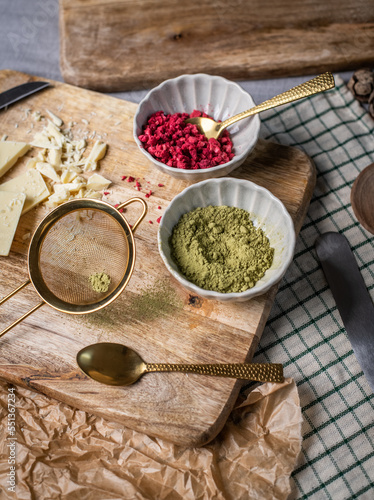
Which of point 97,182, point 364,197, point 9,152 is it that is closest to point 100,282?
point 97,182

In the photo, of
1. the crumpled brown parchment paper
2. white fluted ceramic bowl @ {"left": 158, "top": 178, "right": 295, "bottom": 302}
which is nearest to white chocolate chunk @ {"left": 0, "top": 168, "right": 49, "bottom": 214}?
white fluted ceramic bowl @ {"left": 158, "top": 178, "right": 295, "bottom": 302}

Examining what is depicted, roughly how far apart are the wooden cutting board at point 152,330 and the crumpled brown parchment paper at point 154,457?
0.09 meters

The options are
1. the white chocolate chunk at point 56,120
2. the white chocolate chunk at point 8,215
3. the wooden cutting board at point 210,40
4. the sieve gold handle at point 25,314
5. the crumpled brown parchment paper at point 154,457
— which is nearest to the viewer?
the crumpled brown parchment paper at point 154,457

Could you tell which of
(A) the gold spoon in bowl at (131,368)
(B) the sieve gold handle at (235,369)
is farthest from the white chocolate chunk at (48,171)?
(B) the sieve gold handle at (235,369)

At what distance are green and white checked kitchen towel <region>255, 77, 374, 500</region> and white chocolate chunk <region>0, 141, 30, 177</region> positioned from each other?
3.84ft

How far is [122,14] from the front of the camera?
257cm

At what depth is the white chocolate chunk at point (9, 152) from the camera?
6.86 ft

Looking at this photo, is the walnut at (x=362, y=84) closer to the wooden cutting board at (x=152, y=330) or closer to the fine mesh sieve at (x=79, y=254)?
the wooden cutting board at (x=152, y=330)

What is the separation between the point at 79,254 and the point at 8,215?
347mm

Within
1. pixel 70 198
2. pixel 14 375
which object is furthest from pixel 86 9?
pixel 14 375

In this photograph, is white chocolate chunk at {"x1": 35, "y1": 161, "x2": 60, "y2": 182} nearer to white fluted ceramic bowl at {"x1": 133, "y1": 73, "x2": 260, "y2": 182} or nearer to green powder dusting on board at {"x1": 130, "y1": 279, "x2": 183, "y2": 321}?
white fluted ceramic bowl at {"x1": 133, "y1": 73, "x2": 260, "y2": 182}

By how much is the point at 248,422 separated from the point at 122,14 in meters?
2.24

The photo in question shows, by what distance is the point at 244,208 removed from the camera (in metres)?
1.89

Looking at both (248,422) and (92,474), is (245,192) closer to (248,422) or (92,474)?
(248,422)
